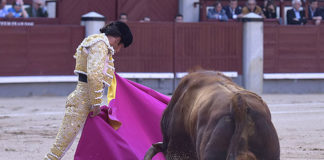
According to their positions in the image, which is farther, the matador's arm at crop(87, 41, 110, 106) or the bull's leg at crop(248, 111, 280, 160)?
the matador's arm at crop(87, 41, 110, 106)

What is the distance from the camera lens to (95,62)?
384cm

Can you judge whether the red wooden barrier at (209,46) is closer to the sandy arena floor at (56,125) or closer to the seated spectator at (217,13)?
the seated spectator at (217,13)

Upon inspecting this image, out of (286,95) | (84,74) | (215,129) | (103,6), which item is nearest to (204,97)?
(215,129)

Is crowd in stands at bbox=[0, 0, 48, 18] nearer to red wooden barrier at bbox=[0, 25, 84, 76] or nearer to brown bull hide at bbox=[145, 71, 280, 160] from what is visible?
red wooden barrier at bbox=[0, 25, 84, 76]

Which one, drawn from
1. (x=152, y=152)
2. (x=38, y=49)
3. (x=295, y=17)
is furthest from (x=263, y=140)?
(x=295, y=17)

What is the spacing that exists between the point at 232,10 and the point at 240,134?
931cm

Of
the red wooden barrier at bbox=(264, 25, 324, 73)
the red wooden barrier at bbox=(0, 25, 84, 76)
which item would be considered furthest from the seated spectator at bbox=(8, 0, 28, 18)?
the red wooden barrier at bbox=(264, 25, 324, 73)

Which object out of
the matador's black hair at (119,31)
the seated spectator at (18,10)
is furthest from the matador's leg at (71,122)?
the seated spectator at (18,10)

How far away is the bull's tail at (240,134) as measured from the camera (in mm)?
2883

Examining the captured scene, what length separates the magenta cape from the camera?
4160mm

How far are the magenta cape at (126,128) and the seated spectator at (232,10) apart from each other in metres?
7.41

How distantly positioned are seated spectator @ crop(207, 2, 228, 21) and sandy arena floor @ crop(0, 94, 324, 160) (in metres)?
1.70

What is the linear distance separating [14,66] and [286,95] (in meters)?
4.56

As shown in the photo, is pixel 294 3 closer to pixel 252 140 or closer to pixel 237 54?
pixel 237 54
